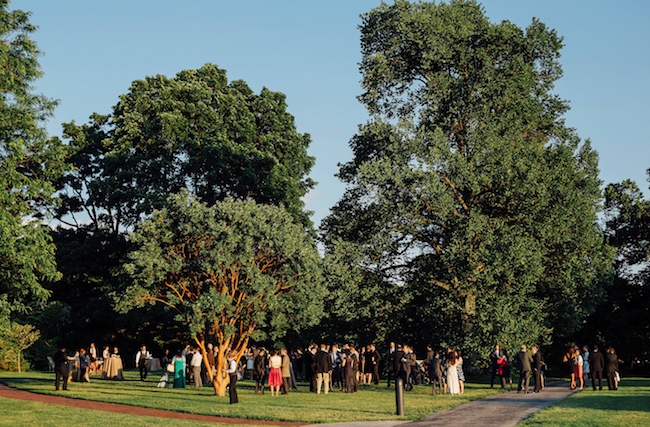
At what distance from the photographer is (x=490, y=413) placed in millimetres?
24906

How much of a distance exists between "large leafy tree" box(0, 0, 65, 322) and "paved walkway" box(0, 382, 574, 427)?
418cm

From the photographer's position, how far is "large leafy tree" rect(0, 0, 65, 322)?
97.9 ft

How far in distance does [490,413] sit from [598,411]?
315 cm

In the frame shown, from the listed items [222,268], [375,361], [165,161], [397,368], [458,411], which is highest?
[165,161]

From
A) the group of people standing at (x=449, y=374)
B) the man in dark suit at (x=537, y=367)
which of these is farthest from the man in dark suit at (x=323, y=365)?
the man in dark suit at (x=537, y=367)

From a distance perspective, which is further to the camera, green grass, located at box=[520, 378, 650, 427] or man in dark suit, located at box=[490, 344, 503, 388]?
man in dark suit, located at box=[490, 344, 503, 388]

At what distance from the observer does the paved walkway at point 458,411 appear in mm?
22234

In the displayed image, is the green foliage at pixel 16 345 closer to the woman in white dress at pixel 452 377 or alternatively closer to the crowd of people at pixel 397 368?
the crowd of people at pixel 397 368

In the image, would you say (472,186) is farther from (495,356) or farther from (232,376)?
(232,376)

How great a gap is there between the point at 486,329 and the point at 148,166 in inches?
1102

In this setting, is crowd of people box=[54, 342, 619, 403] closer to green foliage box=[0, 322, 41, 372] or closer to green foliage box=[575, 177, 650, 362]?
green foliage box=[0, 322, 41, 372]

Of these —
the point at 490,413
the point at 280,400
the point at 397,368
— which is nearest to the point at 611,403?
the point at 490,413

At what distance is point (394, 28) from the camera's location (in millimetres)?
44406

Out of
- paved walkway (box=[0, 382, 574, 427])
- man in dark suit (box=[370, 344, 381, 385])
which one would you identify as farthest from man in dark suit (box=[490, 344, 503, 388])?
man in dark suit (box=[370, 344, 381, 385])
